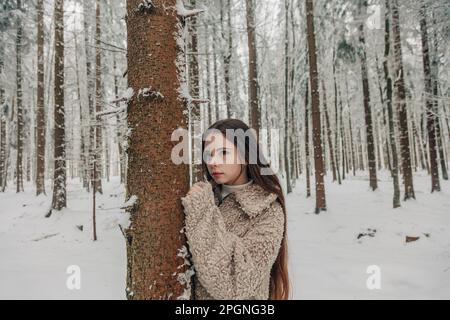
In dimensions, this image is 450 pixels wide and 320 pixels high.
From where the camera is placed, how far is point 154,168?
1.62 metres

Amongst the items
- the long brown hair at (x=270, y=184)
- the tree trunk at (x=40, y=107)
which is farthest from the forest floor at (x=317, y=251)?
the tree trunk at (x=40, y=107)

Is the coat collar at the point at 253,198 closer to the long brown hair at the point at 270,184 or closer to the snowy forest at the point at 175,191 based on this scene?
the long brown hair at the point at 270,184

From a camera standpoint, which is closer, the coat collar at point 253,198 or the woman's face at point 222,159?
the coat collar at point 253,198

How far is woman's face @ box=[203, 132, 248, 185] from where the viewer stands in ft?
6.03

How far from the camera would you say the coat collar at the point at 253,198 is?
172cm

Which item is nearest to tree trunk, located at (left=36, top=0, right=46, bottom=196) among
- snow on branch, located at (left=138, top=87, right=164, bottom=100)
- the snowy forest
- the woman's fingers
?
the snowy forest

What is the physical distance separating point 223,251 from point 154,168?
0.55 m

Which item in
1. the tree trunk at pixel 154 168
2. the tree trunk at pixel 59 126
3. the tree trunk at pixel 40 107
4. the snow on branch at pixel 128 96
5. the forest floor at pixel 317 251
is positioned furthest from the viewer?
the tree trunk at pixel 40 107

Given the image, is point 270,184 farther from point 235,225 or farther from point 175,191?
point 175,191

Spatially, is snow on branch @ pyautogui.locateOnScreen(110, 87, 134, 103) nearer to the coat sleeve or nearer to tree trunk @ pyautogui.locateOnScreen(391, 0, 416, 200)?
the coat sleeve

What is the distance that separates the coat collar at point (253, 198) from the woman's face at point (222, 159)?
0.11m
